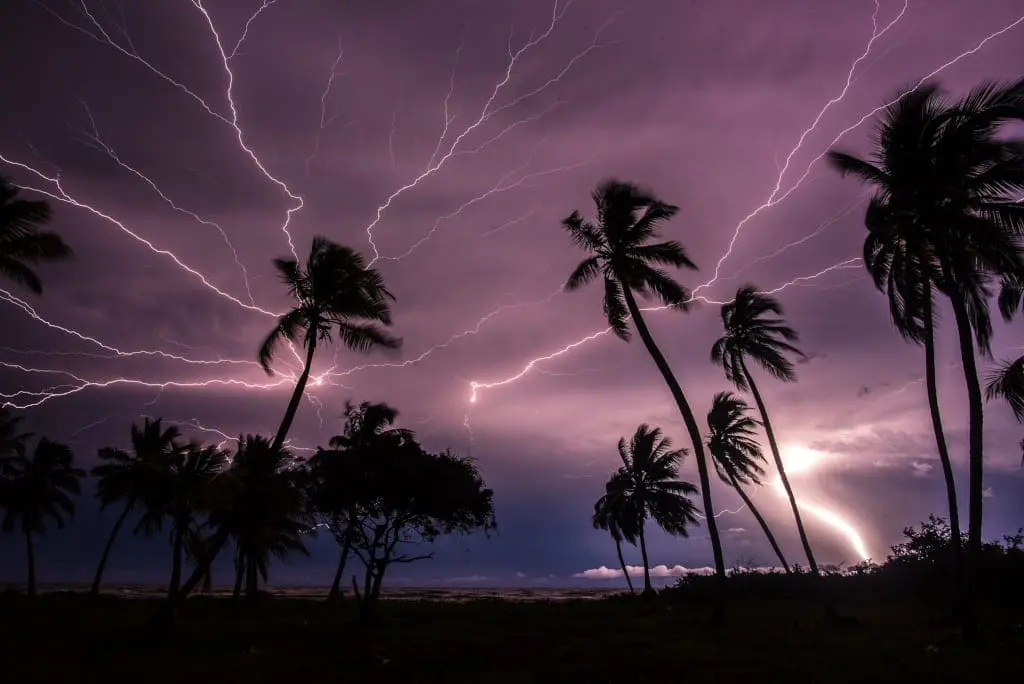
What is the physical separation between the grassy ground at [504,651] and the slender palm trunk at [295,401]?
5872 millimetres

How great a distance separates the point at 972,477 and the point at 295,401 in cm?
1918

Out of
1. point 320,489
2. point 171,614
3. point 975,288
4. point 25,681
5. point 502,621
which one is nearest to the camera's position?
point 25,681

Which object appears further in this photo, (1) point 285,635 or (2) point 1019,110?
(1) point 285,635

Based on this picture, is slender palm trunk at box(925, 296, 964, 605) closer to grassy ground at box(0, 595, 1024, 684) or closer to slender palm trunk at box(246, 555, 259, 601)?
grassy ground at box(0, 595, 1024, 684)

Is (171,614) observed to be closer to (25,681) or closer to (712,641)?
(25,681)

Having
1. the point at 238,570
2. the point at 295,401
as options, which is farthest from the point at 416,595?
the point at 295,401

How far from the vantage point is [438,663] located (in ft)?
49.9

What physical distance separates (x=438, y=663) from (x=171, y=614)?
9571mm

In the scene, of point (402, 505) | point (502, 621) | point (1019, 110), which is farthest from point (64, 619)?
point (1019, 110)

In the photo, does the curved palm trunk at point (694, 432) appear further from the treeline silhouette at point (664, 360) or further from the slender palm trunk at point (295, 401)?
the slender palm trunk at point (295, 401)

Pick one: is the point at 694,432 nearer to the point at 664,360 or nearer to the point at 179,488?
the point at 664,360

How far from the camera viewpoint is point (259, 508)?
106ft

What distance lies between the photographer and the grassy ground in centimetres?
1321

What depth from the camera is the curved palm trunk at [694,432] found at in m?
21.9
